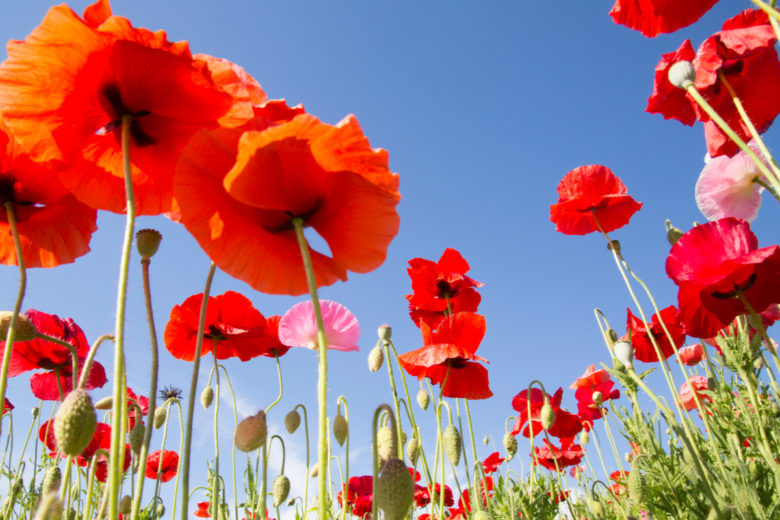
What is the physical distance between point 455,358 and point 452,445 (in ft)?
2.29

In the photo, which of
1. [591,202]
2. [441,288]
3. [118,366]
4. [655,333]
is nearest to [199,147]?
[118,366]

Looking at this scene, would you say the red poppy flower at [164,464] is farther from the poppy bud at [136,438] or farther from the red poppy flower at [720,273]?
the red poppy flower at [720,273]

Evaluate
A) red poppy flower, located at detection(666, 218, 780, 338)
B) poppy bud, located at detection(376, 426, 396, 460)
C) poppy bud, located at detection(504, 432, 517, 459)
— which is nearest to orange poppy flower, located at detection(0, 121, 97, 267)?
poppy bud, located at detection(376, 426, 396, 460)

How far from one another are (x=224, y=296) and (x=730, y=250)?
215 centimetres

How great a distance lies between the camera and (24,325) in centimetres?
135

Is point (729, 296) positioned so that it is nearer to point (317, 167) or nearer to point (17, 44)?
point (317, 167)

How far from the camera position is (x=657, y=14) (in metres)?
1.75

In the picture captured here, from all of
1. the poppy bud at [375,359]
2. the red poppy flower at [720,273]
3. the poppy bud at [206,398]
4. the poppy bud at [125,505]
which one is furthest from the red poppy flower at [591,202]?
the poppy bud at [125,505]

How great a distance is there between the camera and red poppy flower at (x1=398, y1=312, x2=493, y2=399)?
8.76 ft

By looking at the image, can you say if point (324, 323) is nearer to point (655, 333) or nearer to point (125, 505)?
point (125, 505)

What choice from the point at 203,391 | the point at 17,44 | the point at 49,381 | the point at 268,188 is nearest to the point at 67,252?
the point at 17,44

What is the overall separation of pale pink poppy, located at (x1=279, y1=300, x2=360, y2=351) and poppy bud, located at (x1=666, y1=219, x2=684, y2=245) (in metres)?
1.81

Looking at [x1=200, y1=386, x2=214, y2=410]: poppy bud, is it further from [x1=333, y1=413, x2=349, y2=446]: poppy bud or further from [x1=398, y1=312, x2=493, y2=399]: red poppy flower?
[x1=398, y1=312, x2=493, y2=399]: red poppy flower

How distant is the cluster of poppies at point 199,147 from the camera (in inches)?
41.0
